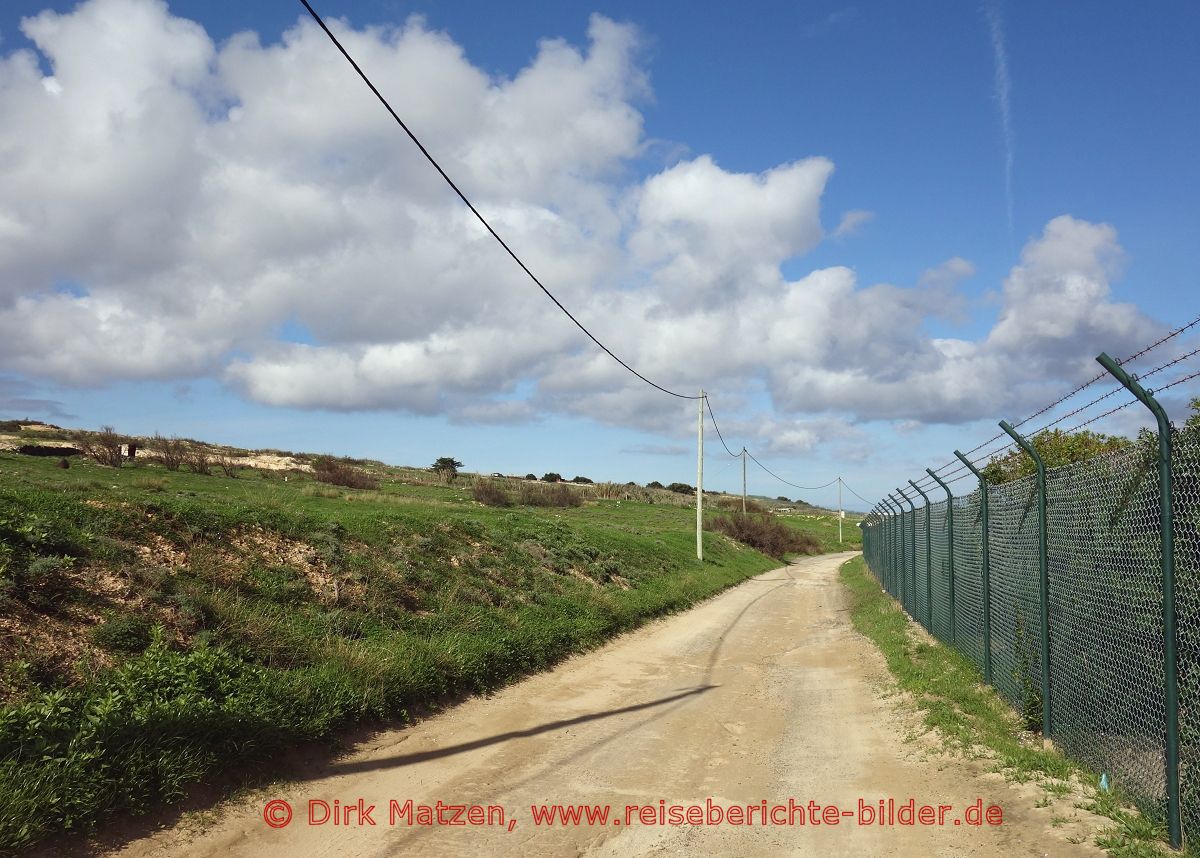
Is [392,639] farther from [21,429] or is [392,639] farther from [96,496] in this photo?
[21,429]

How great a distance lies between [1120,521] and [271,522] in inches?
375

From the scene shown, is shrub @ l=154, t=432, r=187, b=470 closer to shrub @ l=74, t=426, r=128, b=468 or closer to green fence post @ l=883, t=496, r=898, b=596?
shrub @ l=74, t=426, r=128, b=468

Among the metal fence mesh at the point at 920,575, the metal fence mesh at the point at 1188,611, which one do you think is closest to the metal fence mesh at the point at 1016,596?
the metal fence mesh at the point at 1188,611

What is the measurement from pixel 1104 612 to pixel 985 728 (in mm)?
2119

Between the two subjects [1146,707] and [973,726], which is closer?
[1146,707]

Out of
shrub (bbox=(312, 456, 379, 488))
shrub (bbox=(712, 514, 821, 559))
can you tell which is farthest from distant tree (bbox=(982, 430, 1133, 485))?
shrub (bbox=(712, 514, 821, 559))

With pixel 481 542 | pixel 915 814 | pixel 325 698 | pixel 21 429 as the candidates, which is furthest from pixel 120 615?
pixel 21 429

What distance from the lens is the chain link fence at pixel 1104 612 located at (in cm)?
427

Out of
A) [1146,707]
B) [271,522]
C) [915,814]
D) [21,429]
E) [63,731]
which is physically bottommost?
[915,814]

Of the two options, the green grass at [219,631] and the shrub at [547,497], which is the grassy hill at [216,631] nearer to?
the green grass at [219,631]

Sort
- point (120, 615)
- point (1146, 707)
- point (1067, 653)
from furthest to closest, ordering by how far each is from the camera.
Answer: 1. point (120, 615)
2. point (1067, 653)
3. point (1146, 707)

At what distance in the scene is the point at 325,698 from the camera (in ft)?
22.3

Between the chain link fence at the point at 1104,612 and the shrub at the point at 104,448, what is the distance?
22.3 metres

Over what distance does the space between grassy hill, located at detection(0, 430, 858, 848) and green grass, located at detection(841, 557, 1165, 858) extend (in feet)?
14.9
